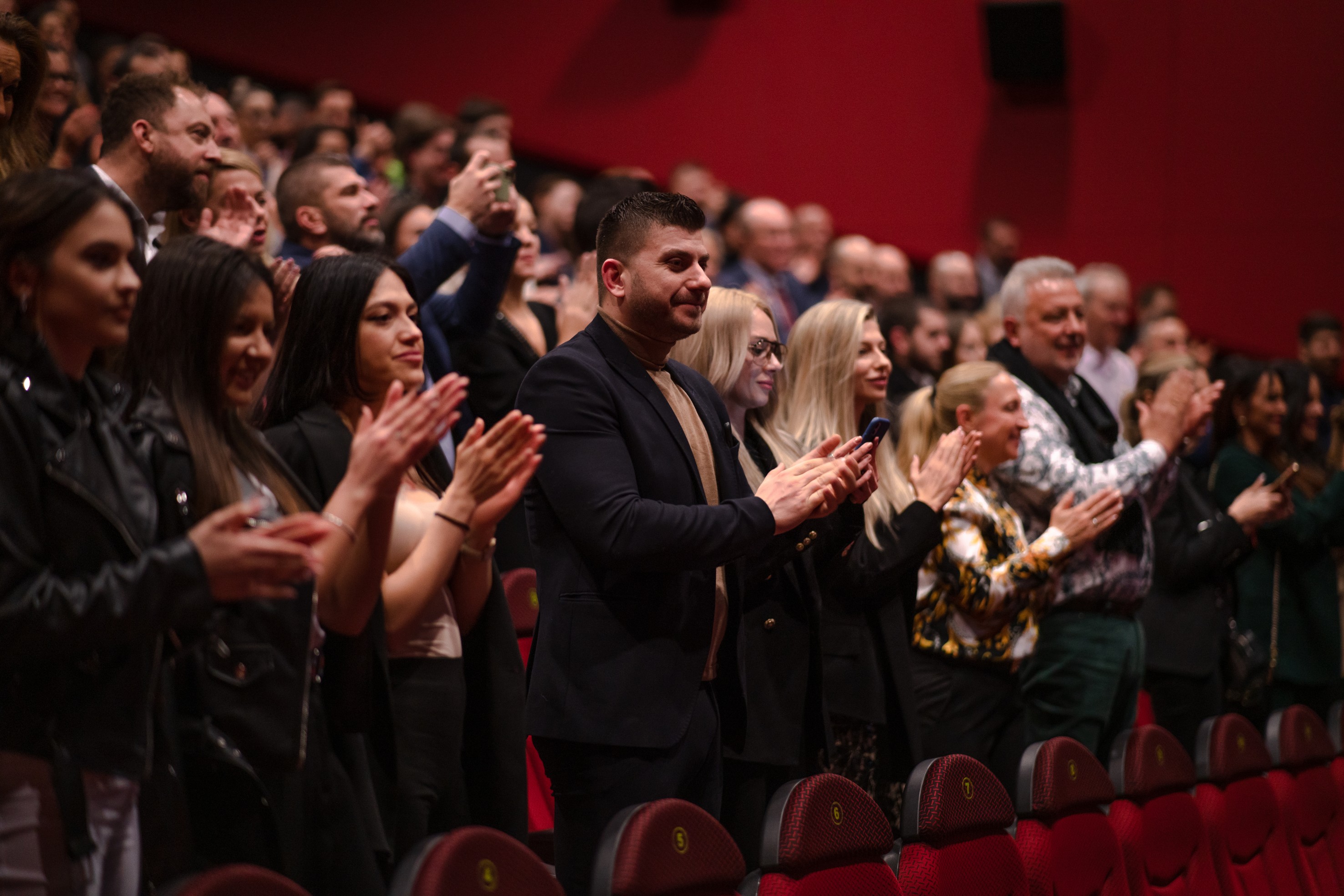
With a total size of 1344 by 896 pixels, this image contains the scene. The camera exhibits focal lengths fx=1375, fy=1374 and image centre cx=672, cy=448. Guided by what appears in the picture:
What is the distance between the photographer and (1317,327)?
19.1ft

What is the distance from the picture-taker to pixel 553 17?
7.93 metres

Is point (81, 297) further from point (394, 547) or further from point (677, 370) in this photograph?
point (677, 370)

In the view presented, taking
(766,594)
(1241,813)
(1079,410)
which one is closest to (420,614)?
(766,594)

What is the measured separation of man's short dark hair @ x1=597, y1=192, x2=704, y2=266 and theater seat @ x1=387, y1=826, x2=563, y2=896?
1.07 meters

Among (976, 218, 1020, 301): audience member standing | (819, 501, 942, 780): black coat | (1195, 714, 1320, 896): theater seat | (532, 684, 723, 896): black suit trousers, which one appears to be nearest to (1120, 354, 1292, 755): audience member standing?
(1195, 714, 1320, 896): theater seat

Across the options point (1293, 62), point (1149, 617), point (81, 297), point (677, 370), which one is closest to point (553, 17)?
point (1293, 62)

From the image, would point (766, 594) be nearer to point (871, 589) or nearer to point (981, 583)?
point (871, 589)

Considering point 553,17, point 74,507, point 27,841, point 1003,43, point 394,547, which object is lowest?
point 27,841

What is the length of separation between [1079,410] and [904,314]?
3.80 ft

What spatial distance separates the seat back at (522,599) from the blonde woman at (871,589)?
642mm

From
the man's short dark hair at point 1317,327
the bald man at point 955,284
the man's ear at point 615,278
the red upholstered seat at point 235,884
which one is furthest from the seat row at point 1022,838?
the bald man at point 955,284

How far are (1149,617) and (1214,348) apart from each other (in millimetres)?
4235

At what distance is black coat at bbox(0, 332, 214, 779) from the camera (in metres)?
1.35

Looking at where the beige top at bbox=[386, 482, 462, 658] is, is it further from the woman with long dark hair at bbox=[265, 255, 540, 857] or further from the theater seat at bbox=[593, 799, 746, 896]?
the theater seat at bbox=[593, 799, 746, 896]
